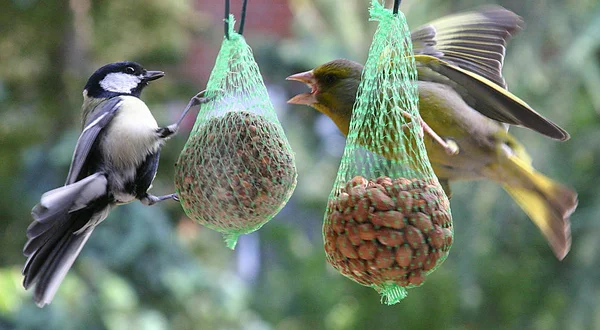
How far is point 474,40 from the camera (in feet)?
10.9

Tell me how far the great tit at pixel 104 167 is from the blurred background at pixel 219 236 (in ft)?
7.60

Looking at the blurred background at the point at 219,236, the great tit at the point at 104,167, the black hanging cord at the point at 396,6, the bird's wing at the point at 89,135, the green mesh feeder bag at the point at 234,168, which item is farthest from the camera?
the blurred background at the point at 219,236

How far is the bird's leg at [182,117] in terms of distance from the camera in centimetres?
292

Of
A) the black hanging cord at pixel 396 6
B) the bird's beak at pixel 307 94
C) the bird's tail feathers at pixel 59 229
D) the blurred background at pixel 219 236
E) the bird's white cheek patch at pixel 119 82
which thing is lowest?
the blurred background at pixel 219 236

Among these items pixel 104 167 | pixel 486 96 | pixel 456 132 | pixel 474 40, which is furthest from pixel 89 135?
pixel 474 40

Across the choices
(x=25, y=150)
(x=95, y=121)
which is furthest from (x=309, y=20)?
(x=95, y=121)

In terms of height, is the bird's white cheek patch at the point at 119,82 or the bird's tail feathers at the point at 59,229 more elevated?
the bird's white cheek patch at the point at 119,82

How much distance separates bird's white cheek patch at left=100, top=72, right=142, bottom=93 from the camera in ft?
10.6

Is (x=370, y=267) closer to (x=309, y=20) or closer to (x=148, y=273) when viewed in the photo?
(x=148, y=273)

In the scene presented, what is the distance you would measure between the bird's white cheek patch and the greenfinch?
2.58ft

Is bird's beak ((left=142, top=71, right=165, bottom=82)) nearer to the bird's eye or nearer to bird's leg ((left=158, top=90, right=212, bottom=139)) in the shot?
bird's leg ((left=158, top=90, right=212, bottom=139))

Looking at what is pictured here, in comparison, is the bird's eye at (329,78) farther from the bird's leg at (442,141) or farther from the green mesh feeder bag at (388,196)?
the bird's leg at (442,141)

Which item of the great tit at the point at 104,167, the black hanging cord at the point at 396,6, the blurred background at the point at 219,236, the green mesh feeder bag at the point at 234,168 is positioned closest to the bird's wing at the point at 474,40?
the black hanging cord at the point at 396,6

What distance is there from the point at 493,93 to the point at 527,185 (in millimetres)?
433
